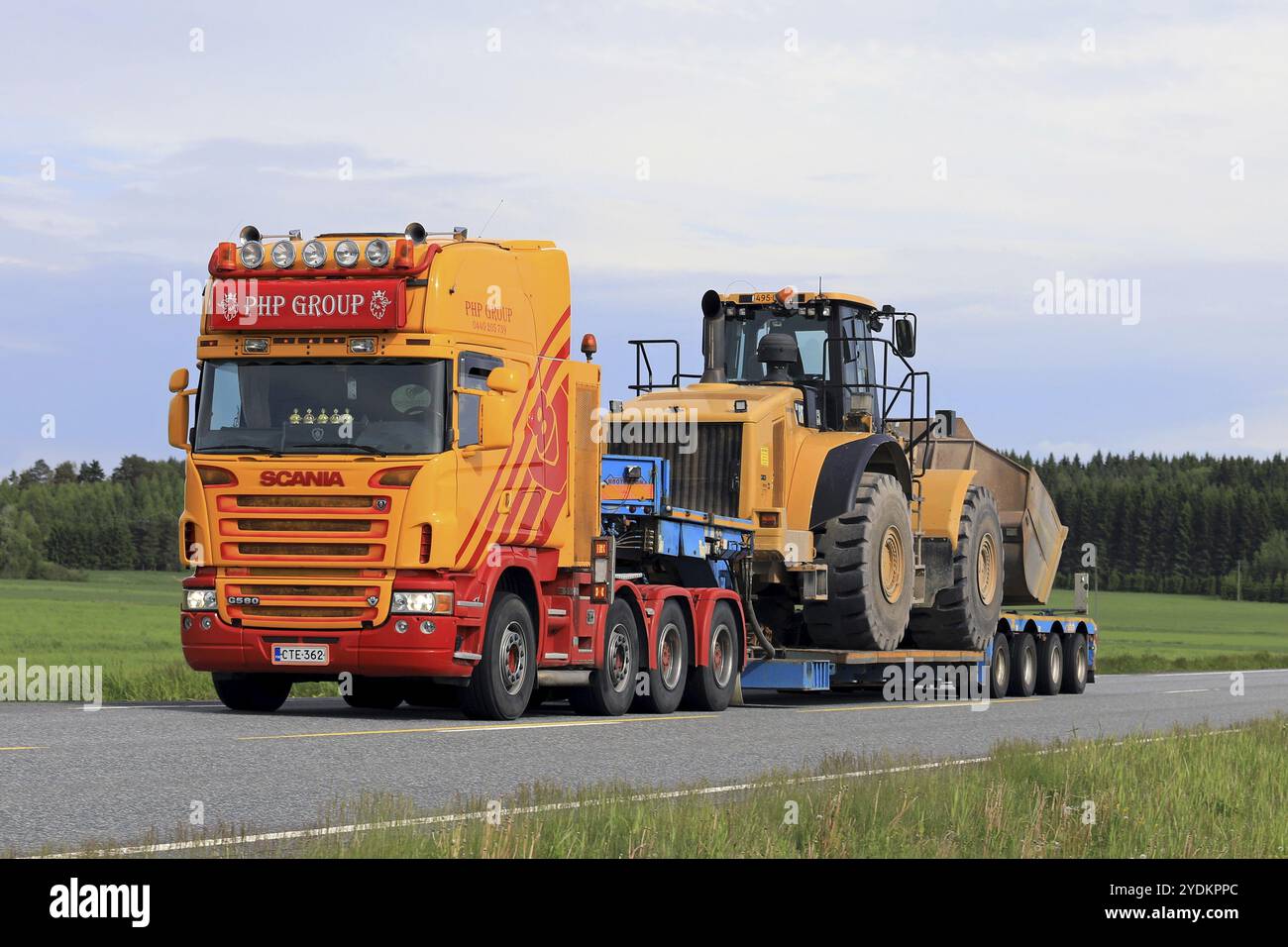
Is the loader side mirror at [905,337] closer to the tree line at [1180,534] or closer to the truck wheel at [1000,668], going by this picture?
the truck wheel at [1000,668]

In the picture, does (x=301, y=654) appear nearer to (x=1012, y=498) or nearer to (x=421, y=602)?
(x=421, y=602)

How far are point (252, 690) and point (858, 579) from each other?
723 cm

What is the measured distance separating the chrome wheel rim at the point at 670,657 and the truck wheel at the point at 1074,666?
40.8 feet

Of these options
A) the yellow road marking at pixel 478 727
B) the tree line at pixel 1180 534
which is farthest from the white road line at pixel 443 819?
the tree line at pixel 1180 534

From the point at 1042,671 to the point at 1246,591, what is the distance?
412ft

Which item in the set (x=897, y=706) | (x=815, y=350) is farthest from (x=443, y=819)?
(x=815, y=350)

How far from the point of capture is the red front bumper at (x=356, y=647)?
15.2 m

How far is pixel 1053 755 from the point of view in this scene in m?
12.6

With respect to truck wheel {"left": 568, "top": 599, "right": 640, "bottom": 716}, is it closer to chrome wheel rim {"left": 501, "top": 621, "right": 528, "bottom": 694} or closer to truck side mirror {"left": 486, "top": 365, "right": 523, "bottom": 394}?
chrome wheel rim {"left": 501, "top": 621, "right": 528, "bottom": 694}

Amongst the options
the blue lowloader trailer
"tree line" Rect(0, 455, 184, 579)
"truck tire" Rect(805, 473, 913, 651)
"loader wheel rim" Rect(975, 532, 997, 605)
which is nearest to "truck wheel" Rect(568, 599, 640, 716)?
the blue lowloader trailer
